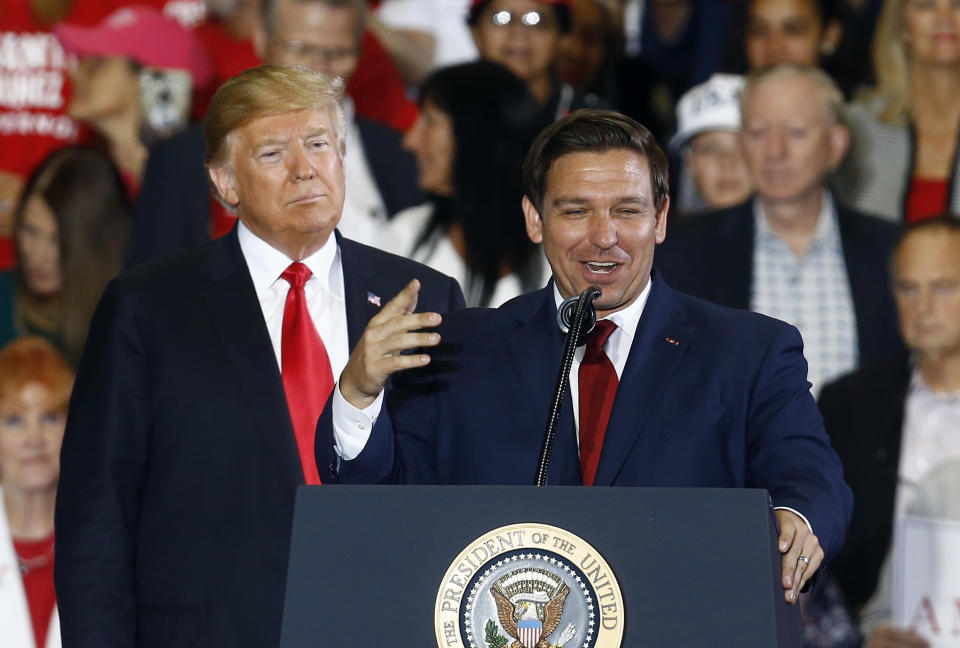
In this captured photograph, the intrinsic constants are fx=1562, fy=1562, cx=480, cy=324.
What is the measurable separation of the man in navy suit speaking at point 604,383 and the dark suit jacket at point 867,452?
195 cm

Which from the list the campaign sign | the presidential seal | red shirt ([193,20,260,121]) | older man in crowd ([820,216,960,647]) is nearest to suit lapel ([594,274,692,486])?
the presidential seal

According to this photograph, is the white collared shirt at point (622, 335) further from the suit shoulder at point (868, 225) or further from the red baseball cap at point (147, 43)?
the red baseball cap at point (147, 43)

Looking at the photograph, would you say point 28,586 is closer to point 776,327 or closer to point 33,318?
point 33,318

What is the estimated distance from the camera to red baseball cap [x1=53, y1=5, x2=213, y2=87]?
202 inches

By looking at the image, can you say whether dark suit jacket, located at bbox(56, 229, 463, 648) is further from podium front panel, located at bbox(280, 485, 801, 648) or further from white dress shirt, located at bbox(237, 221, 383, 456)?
podium front panel, located at bbox(280, 485, 801, 648)

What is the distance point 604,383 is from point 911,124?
2821 millimetres

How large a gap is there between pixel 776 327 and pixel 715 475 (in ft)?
0.78

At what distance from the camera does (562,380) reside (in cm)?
187

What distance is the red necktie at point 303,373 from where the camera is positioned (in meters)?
2.55

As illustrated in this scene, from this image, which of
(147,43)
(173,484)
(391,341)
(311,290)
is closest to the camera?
(391,341)

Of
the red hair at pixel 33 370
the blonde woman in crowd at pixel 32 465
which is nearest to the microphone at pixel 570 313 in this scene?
the blonde woman in crowd at pixel 32 465

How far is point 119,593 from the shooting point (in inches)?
97.9

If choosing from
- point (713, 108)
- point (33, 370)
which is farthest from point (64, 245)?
point (713, 108)

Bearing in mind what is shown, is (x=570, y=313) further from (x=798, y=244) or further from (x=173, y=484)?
(x=798, y=244)
